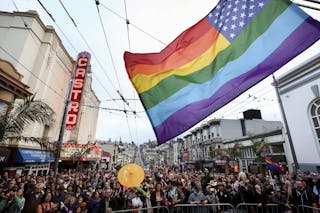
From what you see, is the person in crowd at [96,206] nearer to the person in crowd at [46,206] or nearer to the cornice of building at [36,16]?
the person in crowd at [46,206]

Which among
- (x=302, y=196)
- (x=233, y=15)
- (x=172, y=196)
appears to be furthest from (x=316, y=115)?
(x=233, y=15)

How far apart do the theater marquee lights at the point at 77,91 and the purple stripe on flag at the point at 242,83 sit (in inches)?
604

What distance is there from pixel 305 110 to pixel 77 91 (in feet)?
63.3

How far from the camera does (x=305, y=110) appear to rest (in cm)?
1386

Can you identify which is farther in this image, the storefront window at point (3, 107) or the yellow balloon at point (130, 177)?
the storefront window at point (3, 107)

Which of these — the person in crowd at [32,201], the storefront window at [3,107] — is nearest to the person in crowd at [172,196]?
the person in crowd at [32,201]

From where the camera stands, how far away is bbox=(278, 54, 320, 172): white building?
13.0 m

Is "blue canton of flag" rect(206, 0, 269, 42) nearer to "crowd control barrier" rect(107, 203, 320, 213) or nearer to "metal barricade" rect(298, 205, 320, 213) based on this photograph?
"crowd control barrier" rect(107, 203, 320, 213)

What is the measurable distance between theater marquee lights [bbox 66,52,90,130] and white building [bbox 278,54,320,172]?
1836cm

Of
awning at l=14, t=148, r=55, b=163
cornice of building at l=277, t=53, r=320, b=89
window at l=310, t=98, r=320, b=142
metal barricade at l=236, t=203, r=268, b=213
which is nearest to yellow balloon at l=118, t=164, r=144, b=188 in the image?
metal barricade at l=236, t=203, r=268, b=213

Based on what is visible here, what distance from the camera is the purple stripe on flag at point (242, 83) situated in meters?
2.81

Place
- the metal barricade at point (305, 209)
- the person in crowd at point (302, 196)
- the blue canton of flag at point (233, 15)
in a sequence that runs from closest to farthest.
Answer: the blue canton of flag at point (233, 15) < the metal barricade at point (305, 209) < the person in crowd at point (302, 196)

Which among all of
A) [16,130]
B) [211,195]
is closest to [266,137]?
[211,195]

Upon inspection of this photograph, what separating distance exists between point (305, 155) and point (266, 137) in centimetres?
929
